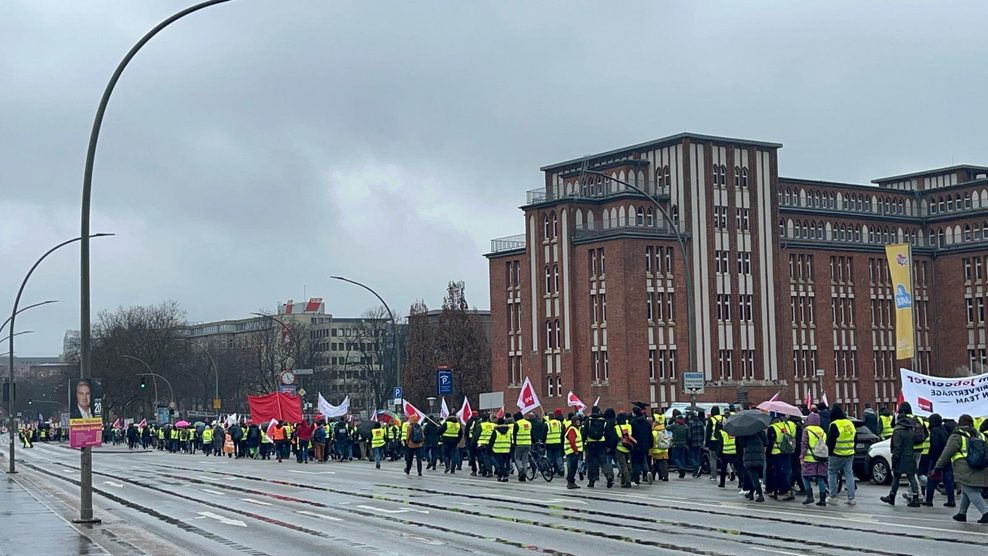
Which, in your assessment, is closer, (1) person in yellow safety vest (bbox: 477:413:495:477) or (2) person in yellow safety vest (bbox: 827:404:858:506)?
(2) person in yellow safety vest (bbox: 827:404:858:506)

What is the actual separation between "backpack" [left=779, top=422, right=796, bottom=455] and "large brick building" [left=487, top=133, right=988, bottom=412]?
2050 inches

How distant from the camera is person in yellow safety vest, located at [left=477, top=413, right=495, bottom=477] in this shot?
106ft

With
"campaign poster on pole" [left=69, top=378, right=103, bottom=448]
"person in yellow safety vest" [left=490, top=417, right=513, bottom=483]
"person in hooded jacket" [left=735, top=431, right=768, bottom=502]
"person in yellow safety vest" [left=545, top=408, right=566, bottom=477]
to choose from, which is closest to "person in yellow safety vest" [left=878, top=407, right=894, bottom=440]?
"person in hooded jacket" [left=735, top=431, right=768, bottom=502]

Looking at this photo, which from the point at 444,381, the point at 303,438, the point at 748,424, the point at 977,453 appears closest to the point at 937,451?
the point at 977,453

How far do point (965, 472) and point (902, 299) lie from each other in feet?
72.6

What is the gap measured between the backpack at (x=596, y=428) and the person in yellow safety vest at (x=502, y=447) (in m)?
4.30

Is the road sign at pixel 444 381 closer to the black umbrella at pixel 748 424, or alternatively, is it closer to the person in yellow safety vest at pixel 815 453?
the black umbrella at pixel 748 424

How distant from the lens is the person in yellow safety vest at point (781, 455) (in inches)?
910

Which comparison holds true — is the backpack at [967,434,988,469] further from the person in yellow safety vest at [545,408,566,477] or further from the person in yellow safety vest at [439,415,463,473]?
the person in yellow safety vest at [439,415,463,473]

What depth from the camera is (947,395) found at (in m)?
26.0

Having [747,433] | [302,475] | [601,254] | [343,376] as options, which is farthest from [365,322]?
[747,433]

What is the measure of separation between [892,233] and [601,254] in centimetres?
2280

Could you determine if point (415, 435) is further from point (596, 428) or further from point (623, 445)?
point (596, 428)

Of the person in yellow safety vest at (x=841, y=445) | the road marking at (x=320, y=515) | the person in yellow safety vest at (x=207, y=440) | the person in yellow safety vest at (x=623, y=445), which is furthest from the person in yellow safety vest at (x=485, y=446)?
the person in yellow safety vest at (x=207, y=440)
